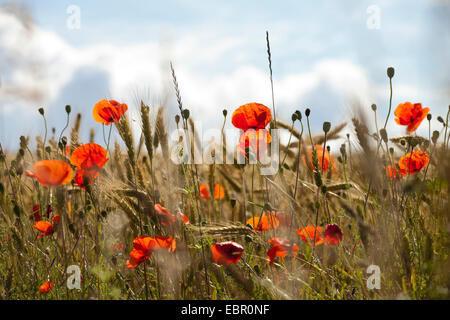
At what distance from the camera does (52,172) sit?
57.1 inches

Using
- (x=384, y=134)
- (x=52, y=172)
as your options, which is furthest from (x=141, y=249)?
(x=384, y=134)

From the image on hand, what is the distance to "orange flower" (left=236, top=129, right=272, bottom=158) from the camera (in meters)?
1.64

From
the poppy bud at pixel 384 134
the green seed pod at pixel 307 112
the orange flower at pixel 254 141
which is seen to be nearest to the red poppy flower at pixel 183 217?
the orange flower at pixel 254 141

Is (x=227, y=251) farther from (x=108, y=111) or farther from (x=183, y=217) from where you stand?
(x=108, y=111)

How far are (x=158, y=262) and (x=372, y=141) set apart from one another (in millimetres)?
848

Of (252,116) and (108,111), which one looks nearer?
(252,116)

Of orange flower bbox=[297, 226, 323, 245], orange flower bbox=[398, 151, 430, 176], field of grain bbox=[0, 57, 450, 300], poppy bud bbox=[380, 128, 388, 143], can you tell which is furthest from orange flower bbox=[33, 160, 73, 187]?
orange flower bbox=[398, 151, 430, 176]

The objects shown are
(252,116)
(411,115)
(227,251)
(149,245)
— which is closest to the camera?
(227,251)

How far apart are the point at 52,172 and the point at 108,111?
0.43m

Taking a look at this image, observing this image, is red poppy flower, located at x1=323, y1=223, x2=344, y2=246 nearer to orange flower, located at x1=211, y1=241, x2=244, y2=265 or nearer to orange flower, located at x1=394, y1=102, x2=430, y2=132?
orange flower, located at x1=211, y1=241, x2=244, y2=265

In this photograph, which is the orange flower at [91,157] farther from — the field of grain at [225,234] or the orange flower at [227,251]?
the orange flower at [227,251]
